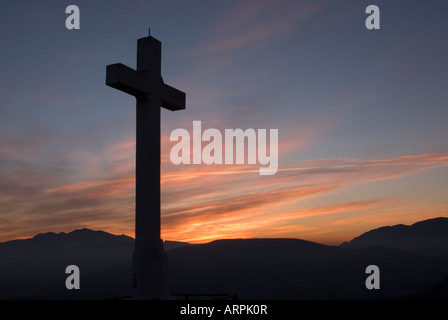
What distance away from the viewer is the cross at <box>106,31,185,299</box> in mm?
11797

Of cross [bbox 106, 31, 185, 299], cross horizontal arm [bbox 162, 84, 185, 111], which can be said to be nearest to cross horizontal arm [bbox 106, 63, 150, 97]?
cross [bbox 106, 31, 185, 299]

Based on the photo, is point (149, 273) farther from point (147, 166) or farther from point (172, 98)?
point (172, 98)

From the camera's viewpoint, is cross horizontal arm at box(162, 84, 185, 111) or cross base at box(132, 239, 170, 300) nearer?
cross base at box(132, 239, 170, 300)

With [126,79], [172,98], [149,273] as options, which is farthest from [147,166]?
[149,273]

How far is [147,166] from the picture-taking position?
1231 cm

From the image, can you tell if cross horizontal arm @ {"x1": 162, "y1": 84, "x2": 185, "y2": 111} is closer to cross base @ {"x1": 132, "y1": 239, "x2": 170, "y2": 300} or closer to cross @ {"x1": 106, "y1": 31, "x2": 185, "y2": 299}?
cross @ {"x1": 106, "y1": 31, "x2": 185, "y2": 299}

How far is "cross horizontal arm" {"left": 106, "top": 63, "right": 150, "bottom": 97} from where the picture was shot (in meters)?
11.8

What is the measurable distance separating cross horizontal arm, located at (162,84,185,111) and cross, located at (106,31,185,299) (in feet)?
0.41

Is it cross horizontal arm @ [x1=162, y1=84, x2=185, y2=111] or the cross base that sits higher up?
cross horizontal arm @ [x1=162, y1=84, x2=185, y2=111]

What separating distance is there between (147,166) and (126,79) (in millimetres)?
2466

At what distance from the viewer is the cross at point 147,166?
38.7 feet

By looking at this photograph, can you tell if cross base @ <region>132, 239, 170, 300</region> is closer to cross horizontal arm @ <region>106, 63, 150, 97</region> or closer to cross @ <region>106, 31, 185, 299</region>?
cross @ <region>106, 31, 185, 299</region>
